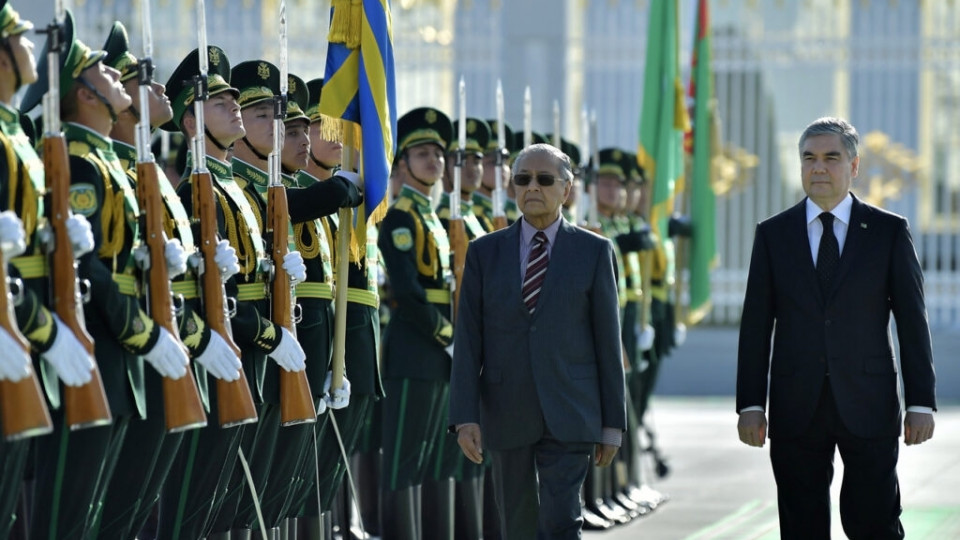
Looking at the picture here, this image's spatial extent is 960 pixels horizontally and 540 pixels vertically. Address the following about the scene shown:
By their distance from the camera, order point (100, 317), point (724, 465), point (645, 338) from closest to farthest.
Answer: point (100, 317) < point (645, 338) < point (724, 465)

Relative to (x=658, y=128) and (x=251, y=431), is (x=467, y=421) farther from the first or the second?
(x=658, y=128)

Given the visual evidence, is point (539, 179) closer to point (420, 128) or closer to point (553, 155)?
point (553, 155)

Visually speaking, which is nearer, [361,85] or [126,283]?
[126,283]

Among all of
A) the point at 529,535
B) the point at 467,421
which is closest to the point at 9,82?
the point at 467,421

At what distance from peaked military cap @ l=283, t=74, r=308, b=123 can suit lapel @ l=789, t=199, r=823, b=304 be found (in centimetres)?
172

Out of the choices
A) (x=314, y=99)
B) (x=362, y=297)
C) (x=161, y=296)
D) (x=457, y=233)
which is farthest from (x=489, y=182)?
(x=161, y=296)

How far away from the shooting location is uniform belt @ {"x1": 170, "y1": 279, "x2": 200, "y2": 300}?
5.29 metres

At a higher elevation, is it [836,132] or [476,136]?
[836,132]

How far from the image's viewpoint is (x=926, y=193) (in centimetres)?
1600

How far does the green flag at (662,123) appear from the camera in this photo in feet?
33.9

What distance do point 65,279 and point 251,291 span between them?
1330mm

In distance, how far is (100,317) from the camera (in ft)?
15.7

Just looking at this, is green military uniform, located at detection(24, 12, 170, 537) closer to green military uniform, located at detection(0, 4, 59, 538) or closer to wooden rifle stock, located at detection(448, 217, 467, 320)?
green military uniform, located at detection(0, 4, 59, 538)

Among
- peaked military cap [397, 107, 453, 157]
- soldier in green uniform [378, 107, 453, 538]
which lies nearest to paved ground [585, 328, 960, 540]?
soldier in green uniform [378, 107, 453, 538]
